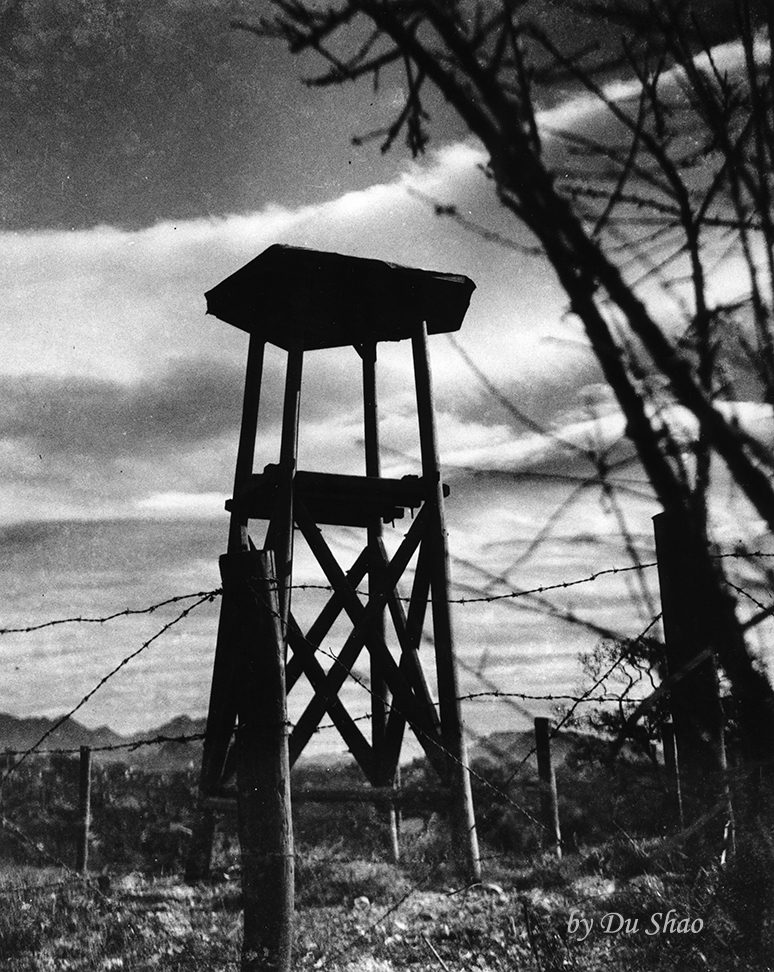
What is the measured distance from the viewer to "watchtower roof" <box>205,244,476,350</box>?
6.92m

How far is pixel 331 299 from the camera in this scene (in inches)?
285

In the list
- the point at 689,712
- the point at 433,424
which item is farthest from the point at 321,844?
the point at 689,712

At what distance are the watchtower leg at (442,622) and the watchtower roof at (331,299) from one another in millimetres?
312

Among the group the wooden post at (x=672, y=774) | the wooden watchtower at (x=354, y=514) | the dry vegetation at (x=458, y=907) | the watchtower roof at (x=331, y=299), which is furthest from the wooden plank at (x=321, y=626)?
the wooden post at (x=672, y=774)

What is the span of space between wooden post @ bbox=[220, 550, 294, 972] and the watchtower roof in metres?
3.88

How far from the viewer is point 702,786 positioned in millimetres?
2227

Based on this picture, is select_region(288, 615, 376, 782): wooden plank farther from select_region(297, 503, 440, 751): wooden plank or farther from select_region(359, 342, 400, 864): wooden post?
select_region(297, 503, 440, 751): wooden plank

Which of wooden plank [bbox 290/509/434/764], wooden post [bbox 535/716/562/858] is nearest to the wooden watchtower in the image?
wooden plank [bbox 290/509/434/764]

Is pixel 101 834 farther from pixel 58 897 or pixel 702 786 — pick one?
pixel 702 786

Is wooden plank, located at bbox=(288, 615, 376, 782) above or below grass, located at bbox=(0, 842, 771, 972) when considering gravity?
above

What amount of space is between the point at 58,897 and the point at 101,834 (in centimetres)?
524

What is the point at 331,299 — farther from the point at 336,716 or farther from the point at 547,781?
the point at 547,781

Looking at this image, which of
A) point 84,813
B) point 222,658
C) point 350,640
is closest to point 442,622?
point 350,640

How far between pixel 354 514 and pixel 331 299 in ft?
5.87
